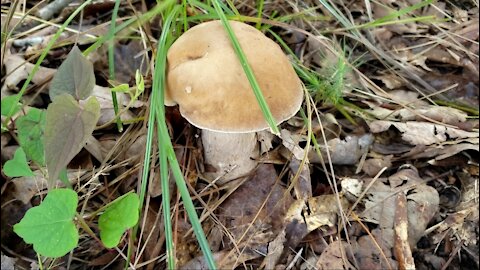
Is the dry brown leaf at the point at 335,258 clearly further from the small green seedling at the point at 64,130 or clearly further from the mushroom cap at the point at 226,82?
the small green seedling at the point at 64,130

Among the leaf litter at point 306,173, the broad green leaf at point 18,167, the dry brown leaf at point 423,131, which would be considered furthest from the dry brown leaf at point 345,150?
the broad green leaf at point 18,167

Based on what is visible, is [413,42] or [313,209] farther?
[413,42]

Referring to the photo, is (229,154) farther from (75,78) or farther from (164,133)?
(75,78)

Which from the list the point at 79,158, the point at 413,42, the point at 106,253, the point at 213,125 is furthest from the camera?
the point at 413,42

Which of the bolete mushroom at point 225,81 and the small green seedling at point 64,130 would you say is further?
the bolete mushroom at point 225,81

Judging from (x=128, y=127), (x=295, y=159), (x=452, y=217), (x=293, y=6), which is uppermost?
(x=293, y=6)

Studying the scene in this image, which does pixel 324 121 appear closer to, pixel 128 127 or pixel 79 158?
pixel 128 127

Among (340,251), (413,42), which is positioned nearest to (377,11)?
(413,42)
